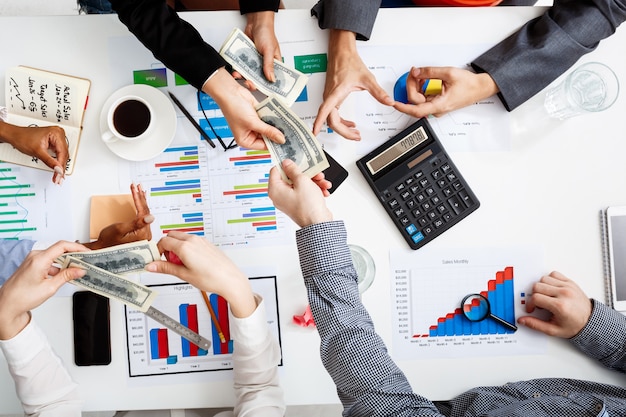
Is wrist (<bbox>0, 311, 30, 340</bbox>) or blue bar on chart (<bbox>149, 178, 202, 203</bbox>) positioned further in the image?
blue bar on chart (<bbox>149, 178, 202, 203</bbox>)

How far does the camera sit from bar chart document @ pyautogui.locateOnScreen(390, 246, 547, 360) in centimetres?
114

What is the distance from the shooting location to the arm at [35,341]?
97cm

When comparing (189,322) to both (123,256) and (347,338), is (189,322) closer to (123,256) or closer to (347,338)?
(123,256)

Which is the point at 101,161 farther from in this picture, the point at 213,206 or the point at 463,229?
the point at 463,229

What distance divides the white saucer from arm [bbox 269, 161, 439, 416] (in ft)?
1.00

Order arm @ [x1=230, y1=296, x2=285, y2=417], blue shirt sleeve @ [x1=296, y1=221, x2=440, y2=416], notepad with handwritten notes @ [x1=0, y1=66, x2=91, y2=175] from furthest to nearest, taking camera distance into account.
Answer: notepad with handwritten notes @ [x1=0, y1=66, x2=91, y2=175]
arm @ [x1=230, y1=296, x2=285, y2=417]
blue shirt sleeve @ [x1=296, y1=221, x2=440, y2=416]

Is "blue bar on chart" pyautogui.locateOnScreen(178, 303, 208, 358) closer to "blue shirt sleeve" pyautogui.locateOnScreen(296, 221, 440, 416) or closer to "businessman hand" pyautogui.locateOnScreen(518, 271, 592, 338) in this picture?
"blue shirt sleeve" pyautogui.locateOnScreen(296, 221, 440, 416)

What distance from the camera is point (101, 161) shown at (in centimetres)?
113

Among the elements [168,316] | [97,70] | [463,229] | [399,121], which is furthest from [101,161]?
[463,229]

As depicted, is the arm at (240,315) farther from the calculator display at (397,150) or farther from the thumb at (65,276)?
the calculator display at (397,150)

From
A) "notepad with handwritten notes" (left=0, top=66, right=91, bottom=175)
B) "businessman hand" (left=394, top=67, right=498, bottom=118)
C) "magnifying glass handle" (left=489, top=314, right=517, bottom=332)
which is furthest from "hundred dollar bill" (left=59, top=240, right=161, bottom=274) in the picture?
"magnifying glass handle" (left=489, top=314, right=517, bottom=332)

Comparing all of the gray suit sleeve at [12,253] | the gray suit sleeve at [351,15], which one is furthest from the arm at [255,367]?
the gray suit sleeve at [351,15]

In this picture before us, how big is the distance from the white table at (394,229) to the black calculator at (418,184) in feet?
0.11

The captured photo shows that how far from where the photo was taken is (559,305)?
110 centimetres
